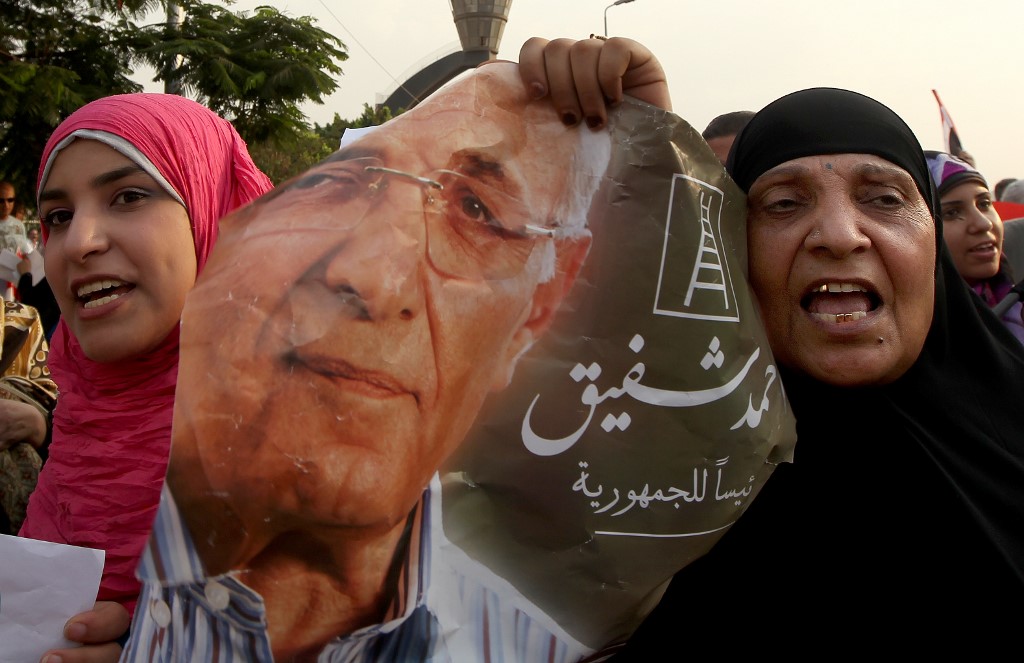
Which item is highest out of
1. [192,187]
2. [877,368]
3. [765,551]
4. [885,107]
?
[885,107]

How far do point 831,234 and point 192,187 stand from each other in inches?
40.9

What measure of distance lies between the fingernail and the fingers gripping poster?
21 centimetres

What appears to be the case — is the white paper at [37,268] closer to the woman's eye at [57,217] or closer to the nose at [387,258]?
the woman's eye at [57,217]

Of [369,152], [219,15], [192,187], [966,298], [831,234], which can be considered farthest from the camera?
[219,15]

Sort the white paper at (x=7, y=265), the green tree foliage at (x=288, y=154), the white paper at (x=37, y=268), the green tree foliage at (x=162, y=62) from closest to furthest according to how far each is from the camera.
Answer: the white paper at (x=7, y=265)
the white paper at (x=37, y=268)
the green tree foliage at (x=162, y=62)
the green tree foliage at (x=288, y=154)

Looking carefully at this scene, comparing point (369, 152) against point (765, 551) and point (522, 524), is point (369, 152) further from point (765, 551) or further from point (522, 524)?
point (765, 551)

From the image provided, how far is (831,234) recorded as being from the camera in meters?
1.26

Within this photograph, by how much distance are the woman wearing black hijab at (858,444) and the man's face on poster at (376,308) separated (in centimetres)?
46

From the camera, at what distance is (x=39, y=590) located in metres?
1.06

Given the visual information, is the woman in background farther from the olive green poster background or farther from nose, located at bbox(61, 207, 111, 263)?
nose, located at bbox(61, 207, 111, 263)

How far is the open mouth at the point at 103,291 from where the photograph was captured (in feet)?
4.14

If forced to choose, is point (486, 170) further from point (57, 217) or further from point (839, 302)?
point (57, 217)

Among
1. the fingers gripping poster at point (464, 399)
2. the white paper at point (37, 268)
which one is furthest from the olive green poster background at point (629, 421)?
the white paper at point (37, 268)

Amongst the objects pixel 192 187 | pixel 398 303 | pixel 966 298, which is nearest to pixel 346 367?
pixel 398 303
